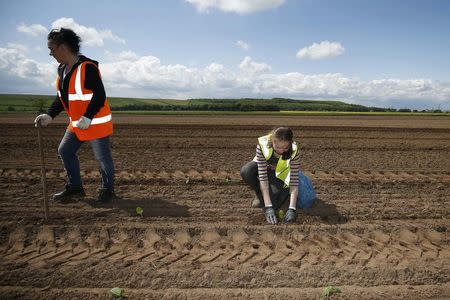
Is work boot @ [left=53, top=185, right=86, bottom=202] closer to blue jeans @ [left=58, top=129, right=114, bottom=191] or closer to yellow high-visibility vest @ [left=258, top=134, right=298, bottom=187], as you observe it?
blue jeans @ [left=58, top=129, right=114, bottom=191]

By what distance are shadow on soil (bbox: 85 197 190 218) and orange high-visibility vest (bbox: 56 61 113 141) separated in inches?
43.5

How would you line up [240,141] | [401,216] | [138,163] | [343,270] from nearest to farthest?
[343,270] → [401,216] → [138,163] → [240,141]

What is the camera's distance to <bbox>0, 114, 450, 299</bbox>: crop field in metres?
3.04

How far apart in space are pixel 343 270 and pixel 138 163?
577 centimetres

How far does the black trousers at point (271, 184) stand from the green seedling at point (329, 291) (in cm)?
197

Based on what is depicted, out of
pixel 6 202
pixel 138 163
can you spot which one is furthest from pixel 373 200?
pixel 6 202

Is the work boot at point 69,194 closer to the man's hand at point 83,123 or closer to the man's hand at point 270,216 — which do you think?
the man's hand at point 83,123

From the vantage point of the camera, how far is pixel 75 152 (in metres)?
4.82

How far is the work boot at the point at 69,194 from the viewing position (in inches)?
196

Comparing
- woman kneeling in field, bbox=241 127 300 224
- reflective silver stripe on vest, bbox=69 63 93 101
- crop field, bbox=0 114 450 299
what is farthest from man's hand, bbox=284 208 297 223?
reflective silver stripe on vest, bbox=69 63 93 101

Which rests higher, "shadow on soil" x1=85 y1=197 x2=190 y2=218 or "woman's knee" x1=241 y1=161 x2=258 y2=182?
"woman's knee" x1=241 y1=161 x2=258 y2=182

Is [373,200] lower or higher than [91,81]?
lower

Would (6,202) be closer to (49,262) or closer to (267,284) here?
(49,262)

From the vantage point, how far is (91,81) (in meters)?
4.27
